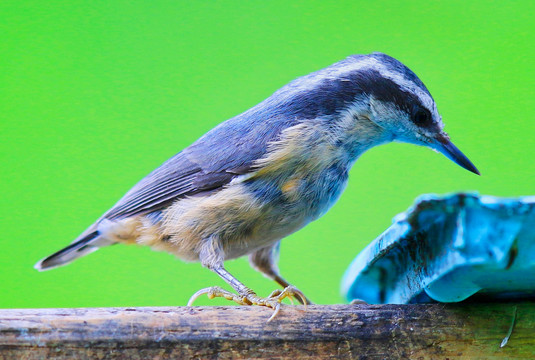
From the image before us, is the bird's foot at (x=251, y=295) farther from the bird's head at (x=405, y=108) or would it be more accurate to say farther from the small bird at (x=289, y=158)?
the bird's head at (x=405, y=108)

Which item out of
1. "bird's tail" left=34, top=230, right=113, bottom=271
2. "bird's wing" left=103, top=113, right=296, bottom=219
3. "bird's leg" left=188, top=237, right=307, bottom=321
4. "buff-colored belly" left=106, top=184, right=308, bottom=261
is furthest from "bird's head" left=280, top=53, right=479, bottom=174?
"bird's tail" left=34, top=230, right=113, bottom=271

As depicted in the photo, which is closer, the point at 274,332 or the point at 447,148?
the point at 274,332

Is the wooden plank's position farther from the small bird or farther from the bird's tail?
the bird's tail

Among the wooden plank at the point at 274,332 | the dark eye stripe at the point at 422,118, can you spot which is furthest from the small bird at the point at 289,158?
the wooden plank at the point at 274,332

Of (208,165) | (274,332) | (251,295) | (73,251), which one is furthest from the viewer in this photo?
(73,251)

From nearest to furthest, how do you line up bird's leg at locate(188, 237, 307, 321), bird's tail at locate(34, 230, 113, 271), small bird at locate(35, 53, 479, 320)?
bird's leg at locate(188, 237, 307, 321), small bird at locate(35, 53, 479, 320), bird's tail at locate(34, 230, 113, 271)

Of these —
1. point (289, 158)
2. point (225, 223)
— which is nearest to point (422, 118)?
point (289, 158)

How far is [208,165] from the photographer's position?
5.77ft

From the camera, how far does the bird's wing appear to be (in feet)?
5.51

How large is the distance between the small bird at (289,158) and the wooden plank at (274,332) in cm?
40

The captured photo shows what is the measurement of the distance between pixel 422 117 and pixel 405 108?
0.06m

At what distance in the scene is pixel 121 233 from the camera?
1.90m

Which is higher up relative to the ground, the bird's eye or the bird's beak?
the bird's eye

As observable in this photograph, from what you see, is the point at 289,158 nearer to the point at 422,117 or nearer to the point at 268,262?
the point at 422,117
